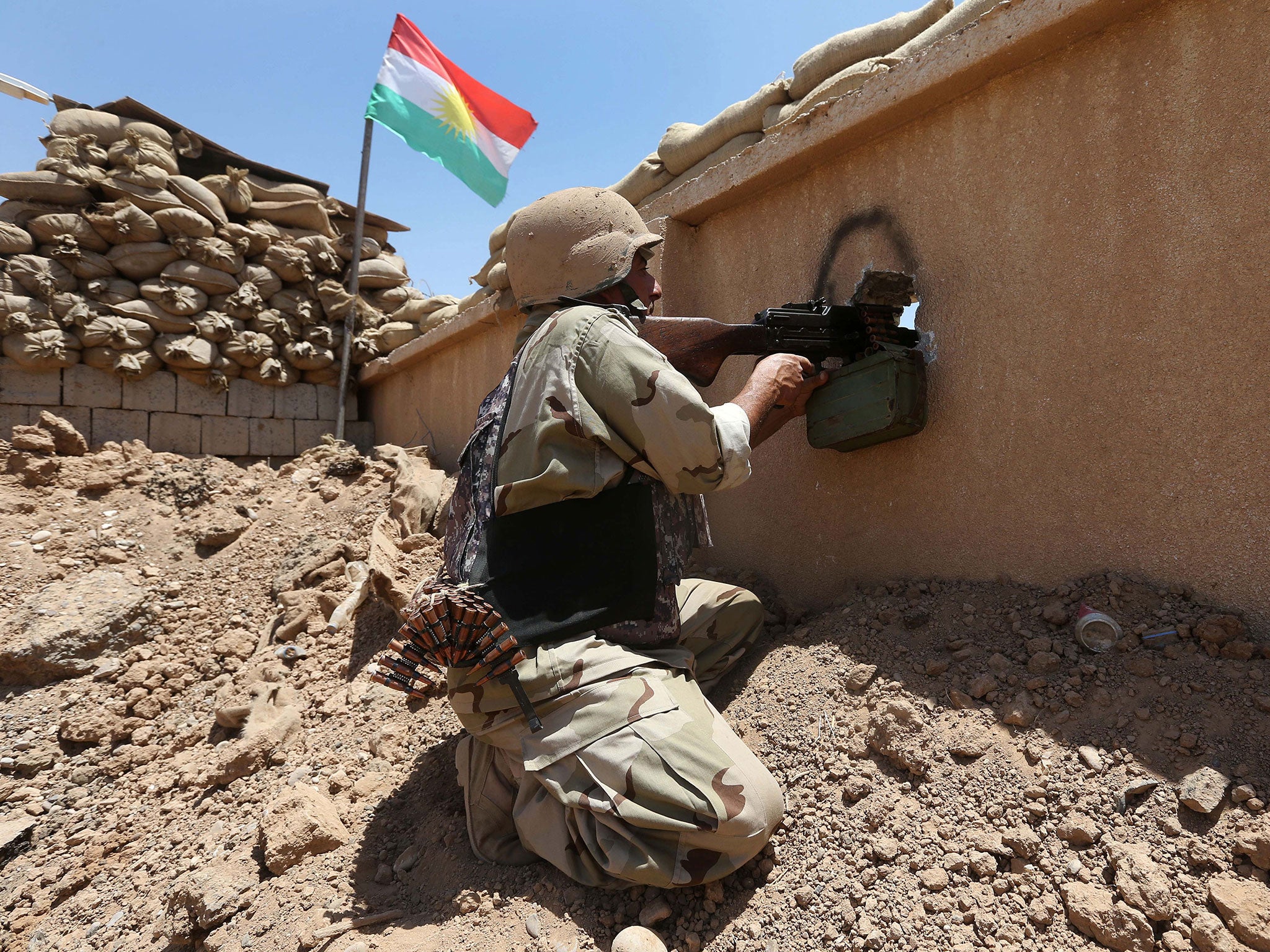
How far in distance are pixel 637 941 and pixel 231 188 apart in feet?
22.1

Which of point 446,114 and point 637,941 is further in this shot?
point 446,114

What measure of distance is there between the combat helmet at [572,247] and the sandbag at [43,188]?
5223mm

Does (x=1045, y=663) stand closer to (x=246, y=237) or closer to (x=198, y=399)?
(x=198, y=399)

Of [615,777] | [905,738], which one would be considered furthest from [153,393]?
[905,738]

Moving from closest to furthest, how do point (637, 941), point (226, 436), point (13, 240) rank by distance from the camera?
point (637, 941), point (13, 240), point (226, 436)

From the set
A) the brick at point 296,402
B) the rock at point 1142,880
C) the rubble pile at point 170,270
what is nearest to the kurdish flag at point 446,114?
the rubble pile at point 170,270

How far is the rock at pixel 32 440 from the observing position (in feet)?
15.9

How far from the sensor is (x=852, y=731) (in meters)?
1.80

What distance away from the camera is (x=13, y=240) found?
5.27 meters

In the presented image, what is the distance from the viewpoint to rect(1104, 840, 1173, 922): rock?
4.00 feet

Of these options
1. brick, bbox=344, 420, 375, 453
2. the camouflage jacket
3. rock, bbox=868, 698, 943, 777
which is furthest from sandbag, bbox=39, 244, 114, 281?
rock, bbox=868, 698, 943, 777

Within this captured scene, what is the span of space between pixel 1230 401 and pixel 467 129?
21.5 feet

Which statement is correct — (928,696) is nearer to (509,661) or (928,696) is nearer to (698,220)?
(509,661)

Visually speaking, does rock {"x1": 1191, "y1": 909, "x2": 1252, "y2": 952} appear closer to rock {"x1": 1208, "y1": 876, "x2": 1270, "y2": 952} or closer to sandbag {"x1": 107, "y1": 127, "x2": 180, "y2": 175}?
rock {"x1": 1208, "y1": 876, "x2": 1270, "y2": 952}
